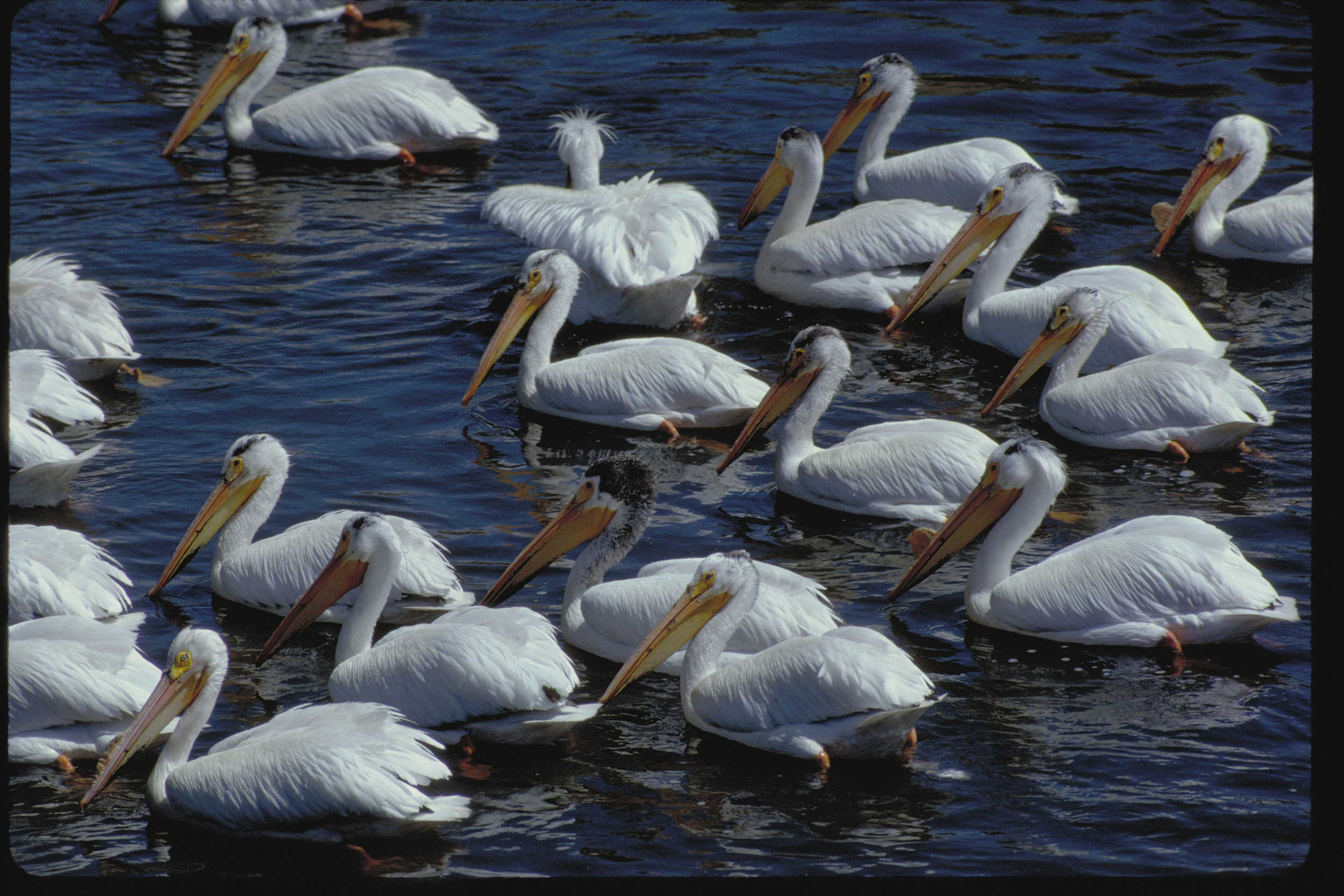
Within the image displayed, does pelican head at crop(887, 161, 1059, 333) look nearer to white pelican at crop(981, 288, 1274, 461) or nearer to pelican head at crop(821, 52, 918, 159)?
white pelican at crop(981, 288, 1274, 461)

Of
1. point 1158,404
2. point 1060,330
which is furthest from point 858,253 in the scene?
point 1158,404

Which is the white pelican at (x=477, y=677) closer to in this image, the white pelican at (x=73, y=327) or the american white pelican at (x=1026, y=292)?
the white pelican at (x=73, y=327)

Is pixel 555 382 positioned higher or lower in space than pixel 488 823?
higher

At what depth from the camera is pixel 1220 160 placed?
9820 mm

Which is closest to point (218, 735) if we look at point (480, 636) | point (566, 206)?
point (480, 636)

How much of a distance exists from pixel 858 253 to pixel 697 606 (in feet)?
13.5

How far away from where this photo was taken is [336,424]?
7887mm

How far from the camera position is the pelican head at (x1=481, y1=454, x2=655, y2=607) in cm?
602

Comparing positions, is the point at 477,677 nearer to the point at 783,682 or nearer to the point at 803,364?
the point at 783,682

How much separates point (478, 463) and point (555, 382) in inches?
24.6

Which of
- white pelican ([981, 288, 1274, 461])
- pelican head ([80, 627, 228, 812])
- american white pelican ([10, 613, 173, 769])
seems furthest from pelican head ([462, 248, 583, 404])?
pelican head ([80, 627, 228, 812])

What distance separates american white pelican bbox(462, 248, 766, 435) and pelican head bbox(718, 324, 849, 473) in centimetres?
41

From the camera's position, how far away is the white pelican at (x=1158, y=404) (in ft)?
23.8

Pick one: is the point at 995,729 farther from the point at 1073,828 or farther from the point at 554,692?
the point at 554,692
